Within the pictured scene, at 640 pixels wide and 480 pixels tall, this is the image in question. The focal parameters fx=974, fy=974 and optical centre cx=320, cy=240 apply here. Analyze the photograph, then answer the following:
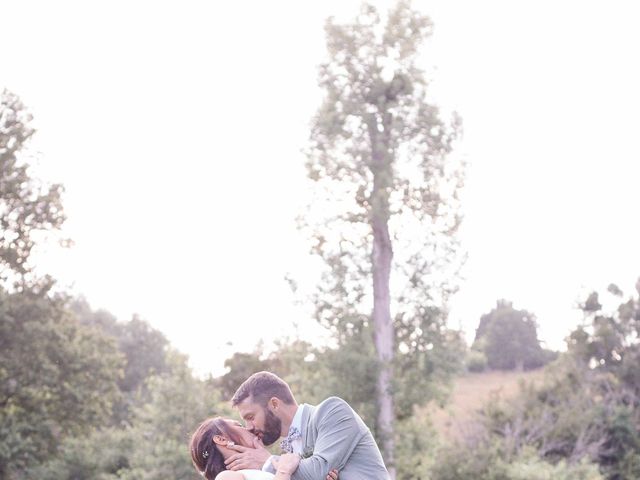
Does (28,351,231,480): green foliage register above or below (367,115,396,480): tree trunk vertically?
below

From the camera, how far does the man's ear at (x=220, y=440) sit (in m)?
5.43

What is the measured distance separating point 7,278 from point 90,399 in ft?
13.7

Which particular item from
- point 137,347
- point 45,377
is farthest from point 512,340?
point 45,377

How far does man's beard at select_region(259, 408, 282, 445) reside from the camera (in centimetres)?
558

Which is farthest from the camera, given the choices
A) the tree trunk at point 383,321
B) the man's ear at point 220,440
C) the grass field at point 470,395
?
the grass field at point 470,395

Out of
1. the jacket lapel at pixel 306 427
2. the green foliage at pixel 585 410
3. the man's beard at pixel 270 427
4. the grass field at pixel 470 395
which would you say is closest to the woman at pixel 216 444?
the man's beard at pixel 270 427

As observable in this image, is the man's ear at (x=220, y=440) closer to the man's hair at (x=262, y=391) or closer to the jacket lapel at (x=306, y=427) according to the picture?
the man's hair at (x=262, y=391)

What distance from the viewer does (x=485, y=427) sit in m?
29.0

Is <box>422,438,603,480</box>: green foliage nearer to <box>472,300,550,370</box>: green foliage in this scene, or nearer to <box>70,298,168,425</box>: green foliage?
<box>472,300,550,370</box>: green foliage

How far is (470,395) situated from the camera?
42.7 metres

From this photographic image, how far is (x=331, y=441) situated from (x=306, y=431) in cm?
28

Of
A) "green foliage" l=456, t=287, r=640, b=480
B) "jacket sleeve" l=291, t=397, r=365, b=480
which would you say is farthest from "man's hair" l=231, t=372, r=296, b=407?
"green foliage" l=456, t=287, r=640, b=480

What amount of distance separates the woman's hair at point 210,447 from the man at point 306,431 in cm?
10

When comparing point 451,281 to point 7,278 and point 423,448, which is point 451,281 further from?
point 7,278
